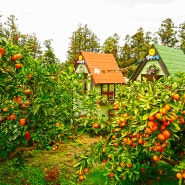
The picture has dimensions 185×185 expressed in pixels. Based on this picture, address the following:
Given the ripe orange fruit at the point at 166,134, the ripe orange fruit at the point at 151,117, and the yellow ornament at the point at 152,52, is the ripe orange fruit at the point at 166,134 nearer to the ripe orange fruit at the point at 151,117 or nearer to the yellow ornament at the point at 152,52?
the ripe orange fruit at the point at 151,117

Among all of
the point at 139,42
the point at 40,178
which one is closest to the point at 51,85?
the point at 40,178

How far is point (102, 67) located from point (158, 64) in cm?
485

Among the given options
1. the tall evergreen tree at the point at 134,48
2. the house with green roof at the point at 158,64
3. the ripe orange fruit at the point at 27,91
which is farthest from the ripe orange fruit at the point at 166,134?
the tall evergreen tree at the point at 134,48

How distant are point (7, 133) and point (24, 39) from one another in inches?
816

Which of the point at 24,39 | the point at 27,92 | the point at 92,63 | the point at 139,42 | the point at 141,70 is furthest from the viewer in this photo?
the point at 139,42

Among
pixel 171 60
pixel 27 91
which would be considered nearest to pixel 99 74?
pixel 171 60

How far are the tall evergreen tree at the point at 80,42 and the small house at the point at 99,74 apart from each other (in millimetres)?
12692

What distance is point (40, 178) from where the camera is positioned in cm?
658

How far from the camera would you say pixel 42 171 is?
7211 mm

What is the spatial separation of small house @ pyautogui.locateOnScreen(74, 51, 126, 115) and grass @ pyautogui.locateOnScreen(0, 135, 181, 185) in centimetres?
615

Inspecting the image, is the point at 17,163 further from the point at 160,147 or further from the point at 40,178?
the point at 160,147

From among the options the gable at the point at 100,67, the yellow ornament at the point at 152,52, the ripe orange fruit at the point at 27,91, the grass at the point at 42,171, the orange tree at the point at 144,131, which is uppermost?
the yellow ornament at the point at 152,52

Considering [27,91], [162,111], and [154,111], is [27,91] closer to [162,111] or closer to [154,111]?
[154,111]

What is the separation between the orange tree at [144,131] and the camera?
9.75 ft
